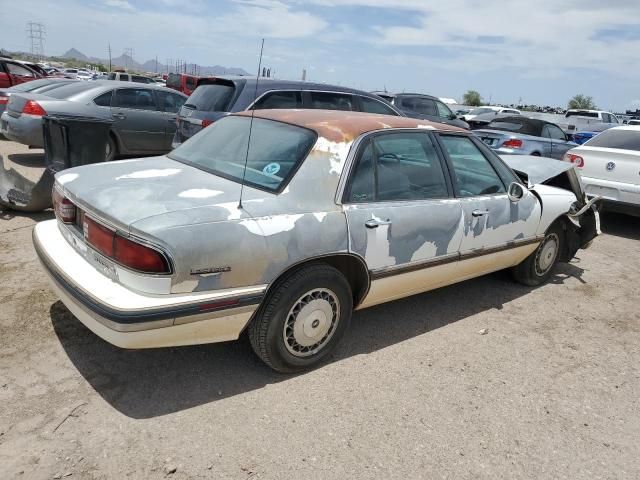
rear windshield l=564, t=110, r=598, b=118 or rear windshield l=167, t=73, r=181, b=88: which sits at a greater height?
rear windshield l=564, t=110, r=598, b=118

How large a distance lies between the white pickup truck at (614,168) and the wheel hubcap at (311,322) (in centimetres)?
577

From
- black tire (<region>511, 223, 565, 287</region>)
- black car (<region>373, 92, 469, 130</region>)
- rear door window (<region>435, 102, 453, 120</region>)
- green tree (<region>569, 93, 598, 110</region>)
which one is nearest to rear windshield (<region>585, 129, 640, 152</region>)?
black tire (<region>511, 223, 565, 287</region>)

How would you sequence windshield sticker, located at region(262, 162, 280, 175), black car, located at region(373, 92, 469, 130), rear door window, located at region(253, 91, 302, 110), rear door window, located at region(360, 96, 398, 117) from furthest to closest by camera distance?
black car, located at region(373, 92, 469, 130)
rear door window, located at region(360, 96, 398, 117)
rear door window, located at region(253, 91, 302, 110)
windshield sticker, located at region(262, 162, 280, 175)

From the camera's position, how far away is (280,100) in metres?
7.27

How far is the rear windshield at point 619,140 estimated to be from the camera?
7485 millimetres

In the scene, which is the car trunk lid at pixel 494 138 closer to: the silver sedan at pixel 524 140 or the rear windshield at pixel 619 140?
the silver sedan at pixel 524 140

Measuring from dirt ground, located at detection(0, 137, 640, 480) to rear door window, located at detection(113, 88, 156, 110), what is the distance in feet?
18.2

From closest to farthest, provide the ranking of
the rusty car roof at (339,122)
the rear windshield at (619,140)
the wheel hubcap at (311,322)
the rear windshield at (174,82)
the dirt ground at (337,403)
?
the dirt ground at (337,403) < the wheel hubcap at (311,322) < the rusty car roof at (339,122) < the rear windshield at (619,140) < the rear windshield at (174,82)

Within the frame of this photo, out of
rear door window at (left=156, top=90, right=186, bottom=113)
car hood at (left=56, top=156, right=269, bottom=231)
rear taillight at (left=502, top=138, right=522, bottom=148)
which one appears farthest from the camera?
rear taillight at (left=502, top=138, right=522, bottom=148)

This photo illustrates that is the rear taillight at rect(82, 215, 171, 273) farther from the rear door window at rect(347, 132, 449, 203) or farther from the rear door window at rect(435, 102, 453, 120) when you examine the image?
the rear door window at rect(435, 102, 453, 120)

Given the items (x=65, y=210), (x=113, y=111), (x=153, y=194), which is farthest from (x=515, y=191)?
(x=113, y=111)

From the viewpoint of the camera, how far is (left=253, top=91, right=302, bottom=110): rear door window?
7.09 m

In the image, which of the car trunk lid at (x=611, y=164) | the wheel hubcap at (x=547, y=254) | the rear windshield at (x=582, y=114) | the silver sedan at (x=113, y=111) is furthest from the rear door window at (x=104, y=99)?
the rear windshield at (x=582, y=114)

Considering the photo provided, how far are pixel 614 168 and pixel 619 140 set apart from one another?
0.75 metres
